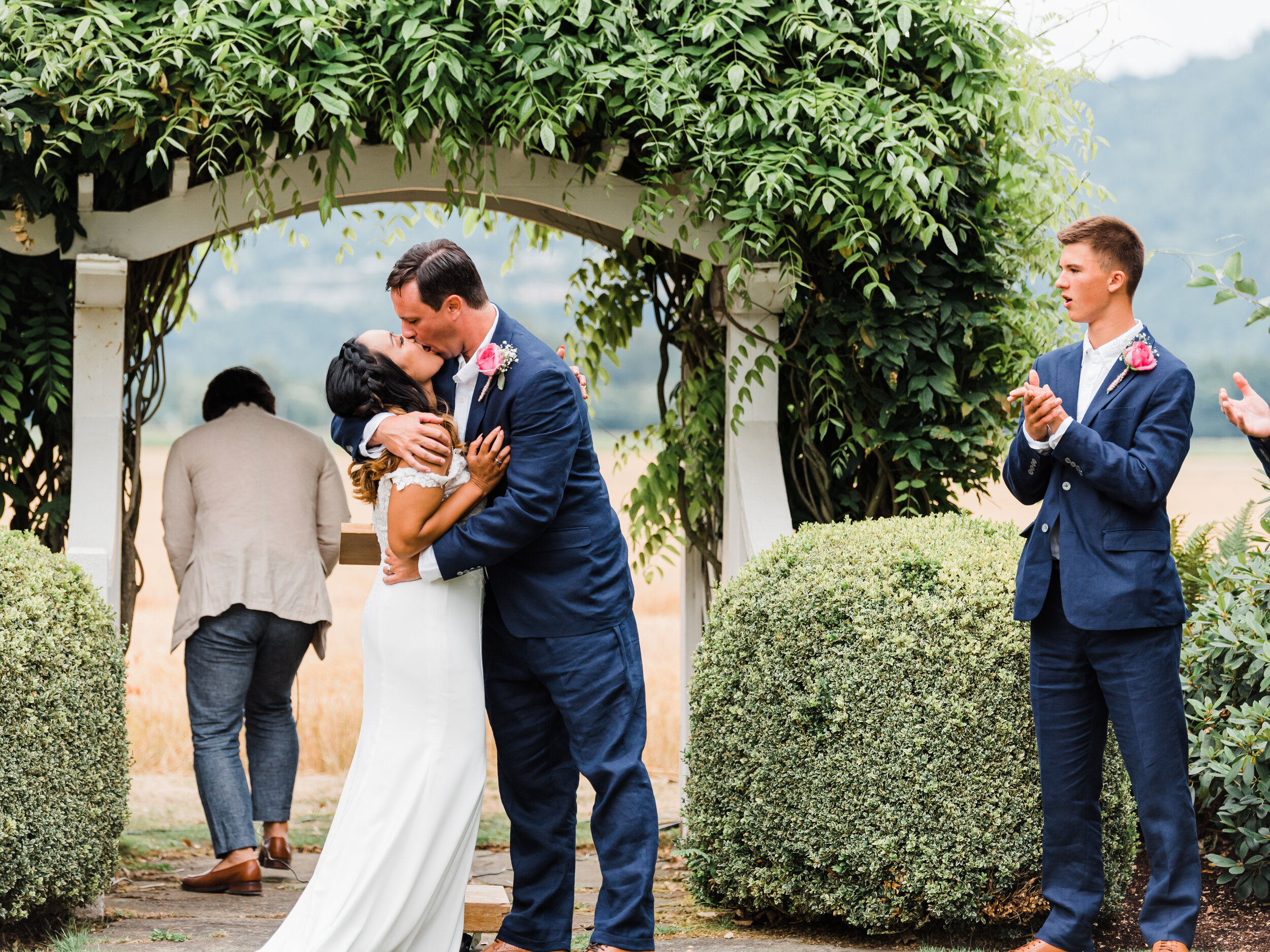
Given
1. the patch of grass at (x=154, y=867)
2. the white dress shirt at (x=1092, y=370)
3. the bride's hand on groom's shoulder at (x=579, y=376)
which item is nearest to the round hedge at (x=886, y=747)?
the white dress shirt at (x=1092, y=370)

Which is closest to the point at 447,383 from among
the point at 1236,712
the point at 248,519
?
the point at 248,519

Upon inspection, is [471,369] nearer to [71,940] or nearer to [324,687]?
[71,940]

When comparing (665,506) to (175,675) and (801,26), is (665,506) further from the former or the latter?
(175,675)

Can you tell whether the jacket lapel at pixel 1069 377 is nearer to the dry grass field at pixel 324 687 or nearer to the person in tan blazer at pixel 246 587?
the dry grass field at pixel 324 687

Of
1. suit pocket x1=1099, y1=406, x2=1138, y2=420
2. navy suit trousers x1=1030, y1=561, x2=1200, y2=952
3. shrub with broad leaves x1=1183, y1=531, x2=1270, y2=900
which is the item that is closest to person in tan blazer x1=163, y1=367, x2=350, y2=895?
navy suit trousers x1=1030, y1=561, x2=1200, y2=952

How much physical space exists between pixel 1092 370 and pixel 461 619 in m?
1.67

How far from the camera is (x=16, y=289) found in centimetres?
446

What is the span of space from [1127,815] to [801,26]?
265cm

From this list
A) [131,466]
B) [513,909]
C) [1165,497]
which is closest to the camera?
[1165,497]

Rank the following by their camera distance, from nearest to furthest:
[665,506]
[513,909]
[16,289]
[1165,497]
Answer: [1165,497], [513,909], [16,289], [665,506]

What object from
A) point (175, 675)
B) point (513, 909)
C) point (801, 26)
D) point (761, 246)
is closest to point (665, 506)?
point (761, 246)

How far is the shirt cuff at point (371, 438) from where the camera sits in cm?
299

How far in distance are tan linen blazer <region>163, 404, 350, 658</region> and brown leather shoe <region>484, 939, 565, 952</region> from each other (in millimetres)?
1852

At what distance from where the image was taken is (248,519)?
4.72m
